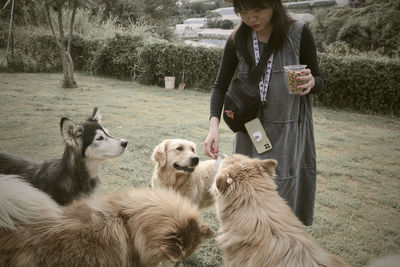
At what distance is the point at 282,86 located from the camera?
2.17m

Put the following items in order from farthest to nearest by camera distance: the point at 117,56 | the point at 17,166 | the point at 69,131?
the point at 117,56
the point at 17,166
the point at 69,131

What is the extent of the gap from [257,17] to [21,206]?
6.94 ft

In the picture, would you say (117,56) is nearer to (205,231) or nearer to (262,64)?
(262,64)

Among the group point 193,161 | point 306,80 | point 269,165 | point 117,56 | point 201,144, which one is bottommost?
point 201,144

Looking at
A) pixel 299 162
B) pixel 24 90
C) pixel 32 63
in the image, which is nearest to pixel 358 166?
pixel 299 162

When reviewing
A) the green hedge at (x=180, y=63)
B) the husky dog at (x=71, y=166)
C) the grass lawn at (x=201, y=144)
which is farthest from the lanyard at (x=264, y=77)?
the green hedge at (x=180, y=63)

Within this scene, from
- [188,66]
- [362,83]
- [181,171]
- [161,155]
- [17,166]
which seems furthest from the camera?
[188,66]

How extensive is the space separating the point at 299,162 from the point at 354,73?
11.0 meters

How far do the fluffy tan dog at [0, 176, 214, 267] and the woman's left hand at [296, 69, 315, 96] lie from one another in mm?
1241

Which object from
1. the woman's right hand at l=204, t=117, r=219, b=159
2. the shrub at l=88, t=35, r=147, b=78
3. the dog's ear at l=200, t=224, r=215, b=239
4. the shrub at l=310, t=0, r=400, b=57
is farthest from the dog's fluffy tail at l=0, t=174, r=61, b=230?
the shrub at l=88, t=35, r=147, b=78

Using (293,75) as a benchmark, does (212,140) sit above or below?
below

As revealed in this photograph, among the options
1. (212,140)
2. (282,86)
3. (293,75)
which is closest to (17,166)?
(212,140)

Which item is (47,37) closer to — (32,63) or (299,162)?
(32,63)

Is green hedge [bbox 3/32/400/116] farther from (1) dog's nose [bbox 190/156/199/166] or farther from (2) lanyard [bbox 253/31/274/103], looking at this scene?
(2) lanyard [bbox 253/31/274/103]
